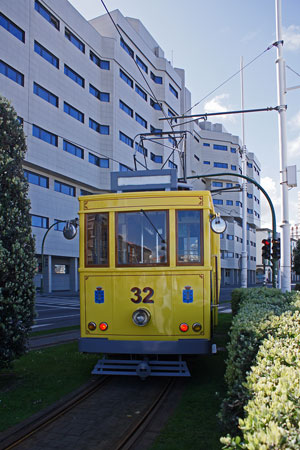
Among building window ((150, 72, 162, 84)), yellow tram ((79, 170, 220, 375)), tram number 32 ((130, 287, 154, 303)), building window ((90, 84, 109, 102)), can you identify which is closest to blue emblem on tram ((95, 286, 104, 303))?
yellow tram ((79, 170, 220, 375))

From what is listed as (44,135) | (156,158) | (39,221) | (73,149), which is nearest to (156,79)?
(156,158)

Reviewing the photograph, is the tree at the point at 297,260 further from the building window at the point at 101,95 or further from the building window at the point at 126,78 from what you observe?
the building window at the point at 126,78

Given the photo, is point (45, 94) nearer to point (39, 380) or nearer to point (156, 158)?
point (156, 158)

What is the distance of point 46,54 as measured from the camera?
3791 cm

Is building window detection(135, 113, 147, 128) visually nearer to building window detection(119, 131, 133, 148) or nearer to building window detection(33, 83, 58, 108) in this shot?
building window detection(119, 131, 133, 148)

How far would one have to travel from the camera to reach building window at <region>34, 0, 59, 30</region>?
36594mm

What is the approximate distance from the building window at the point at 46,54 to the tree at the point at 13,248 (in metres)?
33.8

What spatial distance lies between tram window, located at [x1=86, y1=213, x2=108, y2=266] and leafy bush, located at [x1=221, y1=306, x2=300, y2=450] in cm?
374

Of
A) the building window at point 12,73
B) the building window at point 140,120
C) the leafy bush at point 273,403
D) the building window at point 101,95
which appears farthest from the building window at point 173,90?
the leafy bush at point 273,403

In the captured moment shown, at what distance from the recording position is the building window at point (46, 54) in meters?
36.7

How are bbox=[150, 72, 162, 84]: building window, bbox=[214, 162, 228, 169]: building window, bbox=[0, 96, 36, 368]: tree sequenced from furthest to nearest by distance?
bbox=[214, 162, 228, 169]: building window, bbox=[150, 72, 162, 84]: building window, bbox=[0, 96, 36, 368]: tree

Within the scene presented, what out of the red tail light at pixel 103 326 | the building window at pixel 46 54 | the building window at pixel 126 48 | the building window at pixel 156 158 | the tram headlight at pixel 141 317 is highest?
the building window at pixel 126 48

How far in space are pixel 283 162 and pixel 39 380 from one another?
9.06m

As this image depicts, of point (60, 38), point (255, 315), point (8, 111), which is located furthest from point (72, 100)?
point (255, 315)
